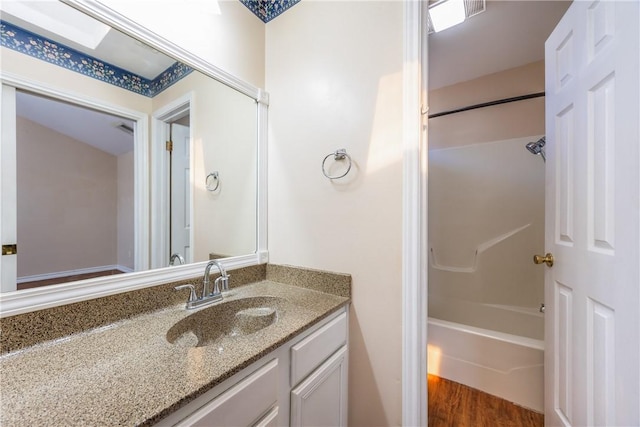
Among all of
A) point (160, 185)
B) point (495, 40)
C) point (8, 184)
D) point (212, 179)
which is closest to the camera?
point (8, 184)

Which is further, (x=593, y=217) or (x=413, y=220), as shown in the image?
(x=413, y=220)

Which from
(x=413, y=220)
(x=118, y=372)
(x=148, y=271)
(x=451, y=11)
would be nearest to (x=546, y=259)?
(x=413, y=220)

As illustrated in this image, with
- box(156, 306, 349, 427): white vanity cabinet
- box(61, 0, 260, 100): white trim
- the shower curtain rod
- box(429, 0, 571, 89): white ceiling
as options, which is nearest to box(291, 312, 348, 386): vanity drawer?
box(156, 306, 349, 427): white vanity cabinet

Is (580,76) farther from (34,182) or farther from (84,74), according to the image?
(34,182)

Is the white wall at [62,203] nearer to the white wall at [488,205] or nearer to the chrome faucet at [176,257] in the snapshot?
the chrome faucet at [176,257]

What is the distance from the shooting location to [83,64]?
831 mm

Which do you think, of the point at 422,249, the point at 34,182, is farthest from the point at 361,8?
the point at 34,182

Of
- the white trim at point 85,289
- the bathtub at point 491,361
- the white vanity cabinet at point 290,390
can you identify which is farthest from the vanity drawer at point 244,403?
the bathtub at point 491,361

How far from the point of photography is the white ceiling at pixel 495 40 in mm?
1446

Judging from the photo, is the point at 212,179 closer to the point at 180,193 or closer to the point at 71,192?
the point at 180,193

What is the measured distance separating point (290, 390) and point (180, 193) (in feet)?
3.11

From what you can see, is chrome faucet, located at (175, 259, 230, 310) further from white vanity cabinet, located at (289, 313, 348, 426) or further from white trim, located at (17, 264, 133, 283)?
white vanity cabinet, located at (289, 313, 348, 426)

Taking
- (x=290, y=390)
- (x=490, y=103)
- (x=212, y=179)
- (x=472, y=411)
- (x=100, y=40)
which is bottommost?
(x=472, y=411)

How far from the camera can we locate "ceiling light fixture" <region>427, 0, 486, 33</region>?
4.53 ft
